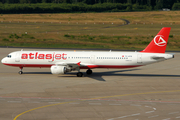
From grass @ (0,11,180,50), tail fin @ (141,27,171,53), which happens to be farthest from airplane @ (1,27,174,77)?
grass @ (0,11,180,50)

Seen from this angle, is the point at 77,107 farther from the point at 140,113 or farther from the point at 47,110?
the point at 140,113

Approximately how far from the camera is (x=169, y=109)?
30.4m

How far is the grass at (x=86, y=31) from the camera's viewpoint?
105 meters

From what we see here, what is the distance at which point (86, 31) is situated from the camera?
5217 inches

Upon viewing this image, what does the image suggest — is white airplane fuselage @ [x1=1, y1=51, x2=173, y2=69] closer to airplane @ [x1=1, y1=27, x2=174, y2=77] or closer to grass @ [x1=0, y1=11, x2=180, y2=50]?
airplane @ [x1=1, y1=27, x2=174, y2=77]

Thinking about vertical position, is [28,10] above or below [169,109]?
above

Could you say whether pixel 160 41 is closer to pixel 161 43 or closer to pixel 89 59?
pixel 161 43

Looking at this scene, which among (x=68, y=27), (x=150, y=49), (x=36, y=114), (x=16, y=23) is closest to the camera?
(x=36, y=114)

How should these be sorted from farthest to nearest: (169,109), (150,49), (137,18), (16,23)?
(137,18)
(16,23)
(150,49)
(169,109)

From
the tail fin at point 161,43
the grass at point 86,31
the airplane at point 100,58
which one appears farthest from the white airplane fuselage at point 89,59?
the grass at point 86,31

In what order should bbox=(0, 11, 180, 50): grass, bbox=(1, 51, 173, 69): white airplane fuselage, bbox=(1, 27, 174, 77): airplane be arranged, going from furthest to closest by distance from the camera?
bbox=(0, 11, 180, 50): grass → bbox=(1, 51, 173, 69): white airplane fuselage → bbox=(1, 27, 174, 77): airplane

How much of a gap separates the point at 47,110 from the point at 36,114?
5.55 ft

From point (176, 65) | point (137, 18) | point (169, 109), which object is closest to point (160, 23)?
point (137, 18)

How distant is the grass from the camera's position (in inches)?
4141
